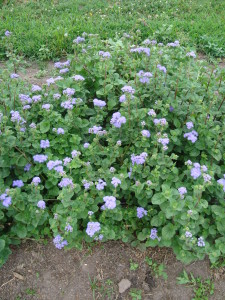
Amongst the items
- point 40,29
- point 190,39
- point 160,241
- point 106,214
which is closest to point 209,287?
point 160,241

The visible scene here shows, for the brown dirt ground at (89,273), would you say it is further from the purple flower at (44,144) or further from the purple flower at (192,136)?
the purple flower at (192,136)

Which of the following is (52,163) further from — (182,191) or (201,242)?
(201,242)

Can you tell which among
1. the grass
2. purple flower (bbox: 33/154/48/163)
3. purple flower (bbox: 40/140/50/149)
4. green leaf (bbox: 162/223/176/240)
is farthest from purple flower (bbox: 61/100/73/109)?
the grass

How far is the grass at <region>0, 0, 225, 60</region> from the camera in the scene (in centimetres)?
548

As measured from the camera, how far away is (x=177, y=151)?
3.31 m

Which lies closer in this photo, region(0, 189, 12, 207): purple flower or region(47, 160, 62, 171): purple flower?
region(0, 189, 12, 207): purple flower

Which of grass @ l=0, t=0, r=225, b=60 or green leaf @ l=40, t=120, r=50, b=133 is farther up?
green leaf @ l=40, t=120, r=50, b=133

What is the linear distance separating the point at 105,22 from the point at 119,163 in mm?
3577

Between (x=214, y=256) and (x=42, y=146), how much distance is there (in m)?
1.62

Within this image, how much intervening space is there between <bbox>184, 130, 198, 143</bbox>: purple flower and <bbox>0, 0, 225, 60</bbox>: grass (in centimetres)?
239

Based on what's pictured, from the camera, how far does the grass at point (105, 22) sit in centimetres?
548

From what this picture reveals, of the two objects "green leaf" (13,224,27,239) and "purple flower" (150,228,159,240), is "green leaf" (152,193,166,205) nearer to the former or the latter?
"purple flower" (150,228,159,240)

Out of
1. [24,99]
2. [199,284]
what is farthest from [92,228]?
[24,99]

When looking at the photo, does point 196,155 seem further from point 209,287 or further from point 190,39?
point 190,39
